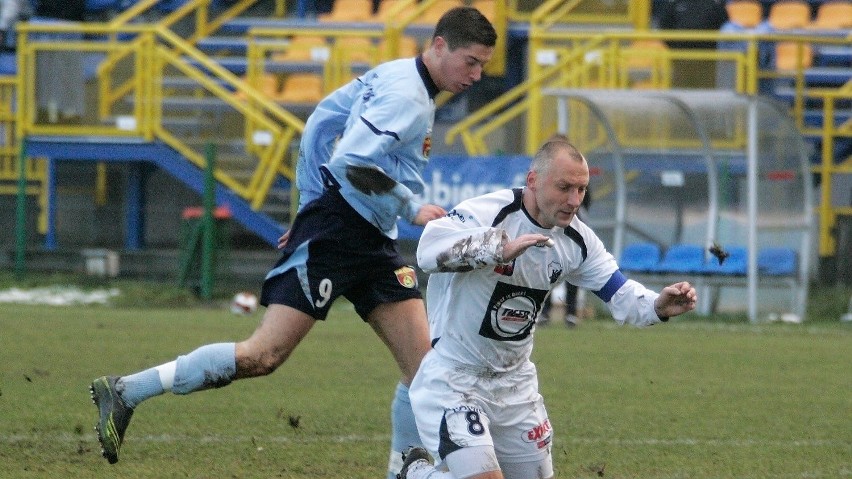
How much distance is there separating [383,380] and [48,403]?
8.56 ft

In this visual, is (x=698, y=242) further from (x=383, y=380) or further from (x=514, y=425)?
(x=514, y=425)

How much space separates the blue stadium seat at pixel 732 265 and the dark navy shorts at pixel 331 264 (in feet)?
36.3

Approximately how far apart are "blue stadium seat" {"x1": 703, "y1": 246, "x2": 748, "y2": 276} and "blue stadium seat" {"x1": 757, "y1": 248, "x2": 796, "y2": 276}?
0.25m

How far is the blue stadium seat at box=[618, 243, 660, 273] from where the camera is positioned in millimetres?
18000

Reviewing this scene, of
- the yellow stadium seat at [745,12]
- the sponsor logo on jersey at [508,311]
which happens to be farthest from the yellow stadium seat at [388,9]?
the sponsor logo on jersey at [508,311]

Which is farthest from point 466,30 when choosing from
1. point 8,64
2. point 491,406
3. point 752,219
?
point 8,64

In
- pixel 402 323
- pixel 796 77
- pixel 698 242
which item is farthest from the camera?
pixel 796 77

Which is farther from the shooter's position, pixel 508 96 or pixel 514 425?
pixel 508 96

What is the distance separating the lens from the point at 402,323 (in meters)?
6.99

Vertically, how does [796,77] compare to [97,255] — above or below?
above

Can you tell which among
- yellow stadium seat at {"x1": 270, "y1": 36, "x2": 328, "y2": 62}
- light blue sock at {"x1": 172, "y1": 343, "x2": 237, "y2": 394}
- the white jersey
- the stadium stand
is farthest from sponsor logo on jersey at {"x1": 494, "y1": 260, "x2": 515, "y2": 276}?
the stadium stand

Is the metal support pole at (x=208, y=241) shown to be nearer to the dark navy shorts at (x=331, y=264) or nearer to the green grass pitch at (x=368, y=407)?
the green grass pitch at (x=368, y=407)

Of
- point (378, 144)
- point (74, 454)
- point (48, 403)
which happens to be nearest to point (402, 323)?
point (378, 144)

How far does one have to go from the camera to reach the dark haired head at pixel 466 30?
662cm
